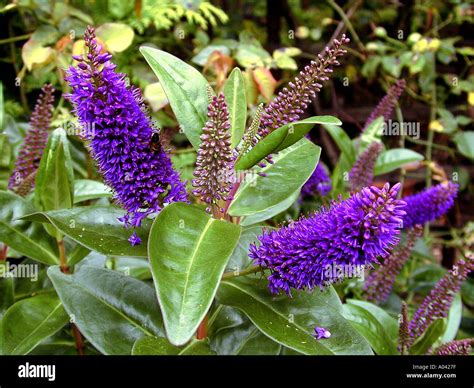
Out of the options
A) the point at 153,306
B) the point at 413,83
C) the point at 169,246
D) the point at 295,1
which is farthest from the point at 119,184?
the point at 295,1

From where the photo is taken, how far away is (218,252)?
0.80 meters

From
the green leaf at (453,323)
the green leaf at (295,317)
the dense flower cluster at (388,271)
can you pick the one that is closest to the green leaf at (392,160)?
the dense flower cluster at (388,271)

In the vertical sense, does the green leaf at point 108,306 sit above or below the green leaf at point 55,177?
below

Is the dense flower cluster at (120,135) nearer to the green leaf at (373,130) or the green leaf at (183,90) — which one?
the green leaf at (183,90)

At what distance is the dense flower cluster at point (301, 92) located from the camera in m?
0.81

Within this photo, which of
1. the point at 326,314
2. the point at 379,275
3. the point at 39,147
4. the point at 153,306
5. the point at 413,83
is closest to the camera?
the point at 326,314

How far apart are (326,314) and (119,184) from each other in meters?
0.38

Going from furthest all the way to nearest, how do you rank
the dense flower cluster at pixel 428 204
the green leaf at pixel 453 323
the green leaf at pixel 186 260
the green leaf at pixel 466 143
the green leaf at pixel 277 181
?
the green leaf at pixel 466 143 → the dense flower cluster at pixel 428 204 → the green leaf at pixel 453 323 → the green leaf at pixel 277 181 → the green leaf at pixel 186 260

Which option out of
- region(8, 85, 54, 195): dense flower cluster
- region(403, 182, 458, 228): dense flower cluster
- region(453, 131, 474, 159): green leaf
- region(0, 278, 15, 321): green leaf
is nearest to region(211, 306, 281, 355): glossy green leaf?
region(0, 278, 15, 321): green leaf

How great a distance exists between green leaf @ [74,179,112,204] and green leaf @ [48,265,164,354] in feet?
0.76

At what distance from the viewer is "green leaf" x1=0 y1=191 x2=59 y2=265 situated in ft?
3.50

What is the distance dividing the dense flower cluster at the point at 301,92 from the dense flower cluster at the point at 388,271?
2.18ft
